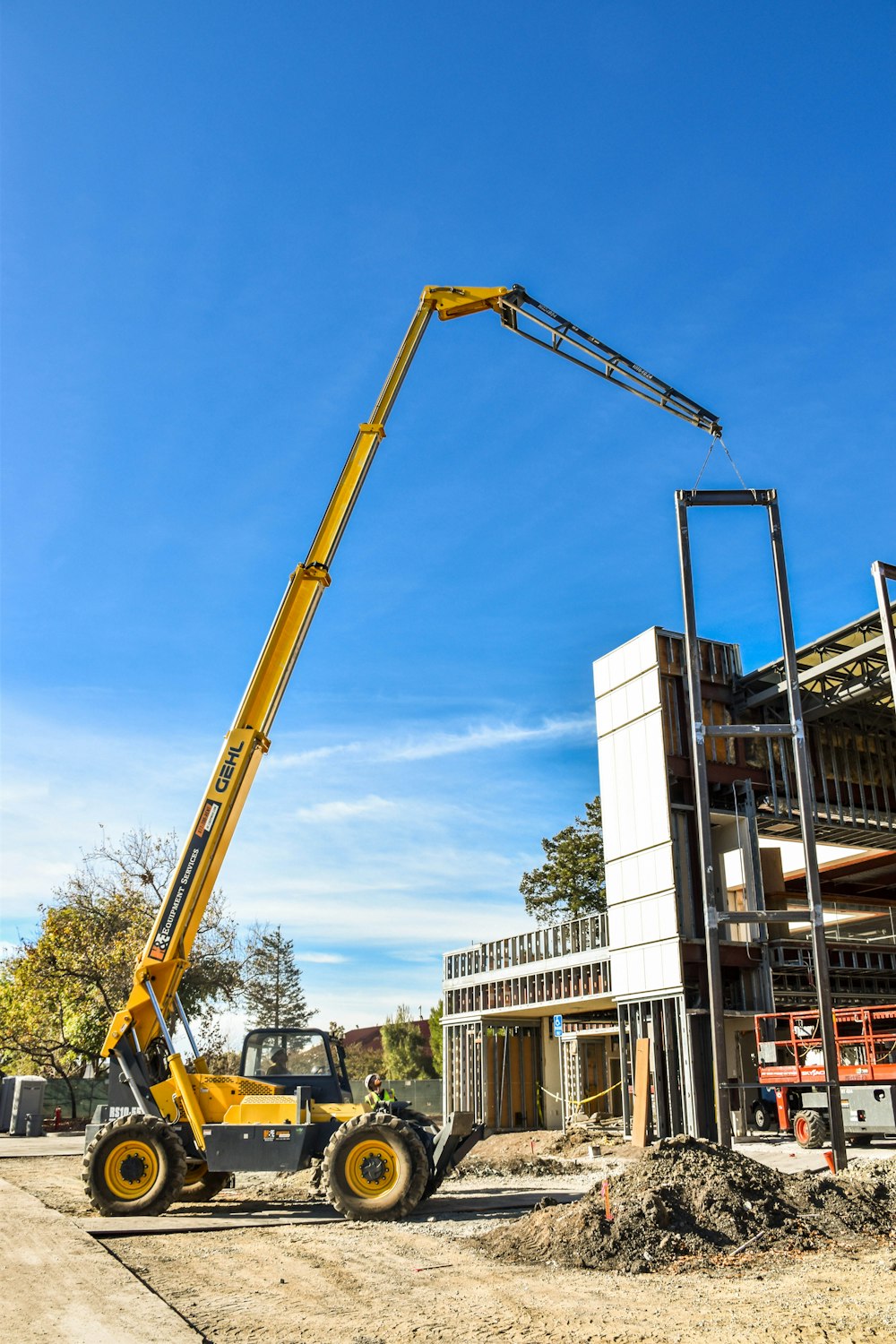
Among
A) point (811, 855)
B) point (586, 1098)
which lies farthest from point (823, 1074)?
point (586, 1098)

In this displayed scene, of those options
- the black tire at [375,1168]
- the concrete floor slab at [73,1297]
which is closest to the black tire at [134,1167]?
the concrete floor slab at [73,1297]

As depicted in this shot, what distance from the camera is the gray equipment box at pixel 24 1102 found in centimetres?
3391

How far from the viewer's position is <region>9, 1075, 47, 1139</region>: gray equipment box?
111ft

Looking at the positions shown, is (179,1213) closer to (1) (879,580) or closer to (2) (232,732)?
(2) (232,732)

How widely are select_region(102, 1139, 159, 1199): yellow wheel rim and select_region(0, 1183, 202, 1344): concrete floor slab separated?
34.6 inches

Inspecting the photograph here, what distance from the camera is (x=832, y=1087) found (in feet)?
37.0

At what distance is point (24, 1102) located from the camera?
112 feet

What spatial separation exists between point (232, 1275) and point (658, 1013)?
14.2m

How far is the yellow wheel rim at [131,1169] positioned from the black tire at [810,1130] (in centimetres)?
1192

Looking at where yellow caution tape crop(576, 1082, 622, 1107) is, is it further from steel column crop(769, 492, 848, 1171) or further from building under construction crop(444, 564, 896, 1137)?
steel column crop(769, 492, 848, 1171)

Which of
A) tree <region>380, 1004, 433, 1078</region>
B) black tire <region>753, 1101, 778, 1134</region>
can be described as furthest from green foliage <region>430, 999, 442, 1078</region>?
black tire <region>753, 1101, 778, 1134</region>

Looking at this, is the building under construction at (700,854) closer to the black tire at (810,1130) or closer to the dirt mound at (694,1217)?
the black tire at (810,1130)

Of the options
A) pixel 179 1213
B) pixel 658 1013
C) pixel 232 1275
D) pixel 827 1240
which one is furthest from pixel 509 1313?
pixel 658 1013

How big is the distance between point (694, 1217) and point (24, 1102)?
1204 inches
